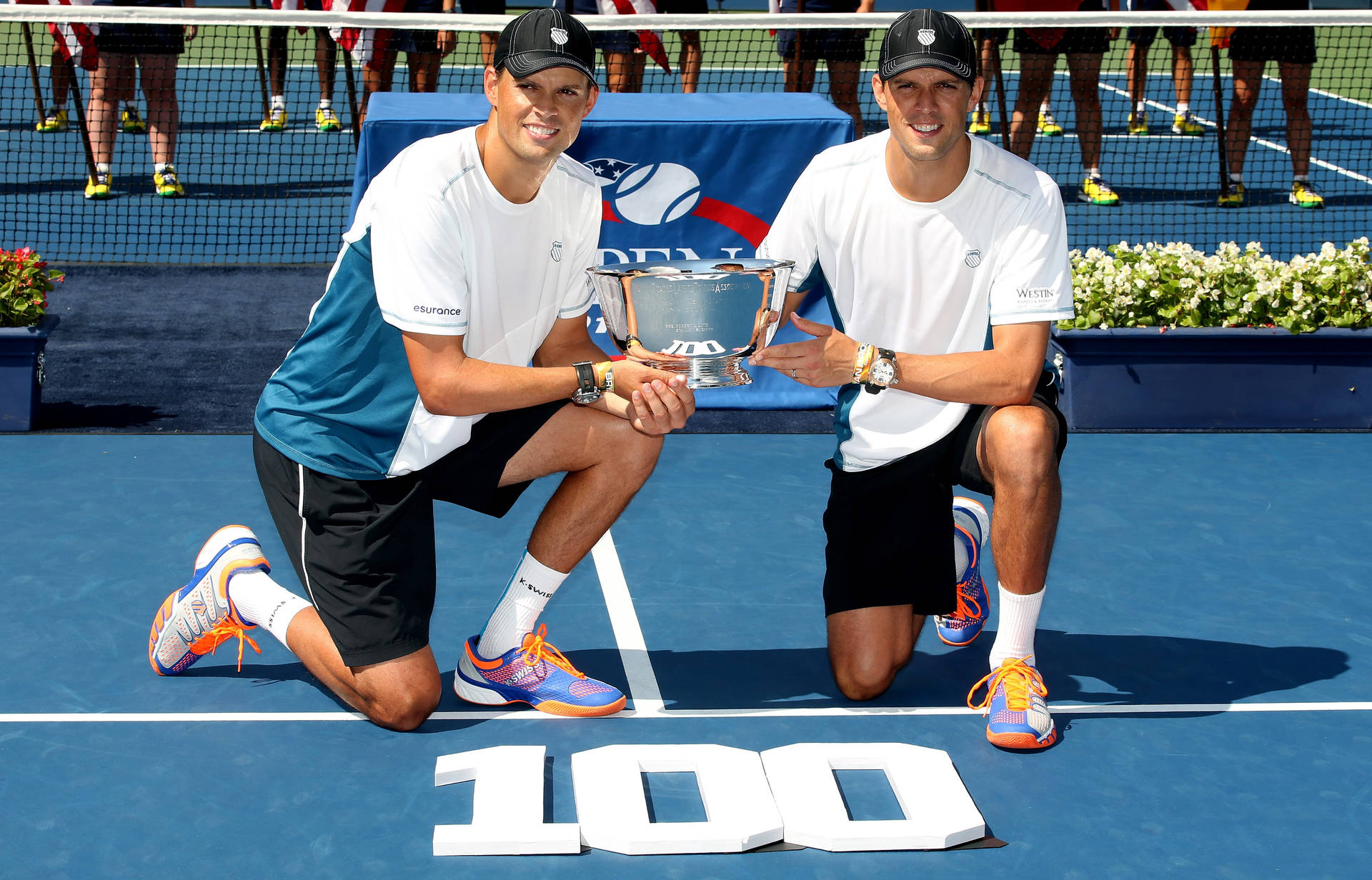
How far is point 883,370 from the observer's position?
3.51 metres

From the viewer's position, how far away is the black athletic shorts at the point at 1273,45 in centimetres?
973

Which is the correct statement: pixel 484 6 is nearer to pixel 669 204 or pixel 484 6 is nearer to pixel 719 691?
pixel 669 204

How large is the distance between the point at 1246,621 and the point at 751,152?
116 inches

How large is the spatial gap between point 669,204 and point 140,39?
5656 millimetres

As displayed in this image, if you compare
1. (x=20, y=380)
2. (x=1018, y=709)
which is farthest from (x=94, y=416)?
(x=1018, y=709)

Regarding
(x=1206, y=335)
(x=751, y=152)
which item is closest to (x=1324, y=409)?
(x=1206, y=335)

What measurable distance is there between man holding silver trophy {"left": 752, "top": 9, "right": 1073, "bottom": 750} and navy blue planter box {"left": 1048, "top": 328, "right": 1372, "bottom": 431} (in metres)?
2.44

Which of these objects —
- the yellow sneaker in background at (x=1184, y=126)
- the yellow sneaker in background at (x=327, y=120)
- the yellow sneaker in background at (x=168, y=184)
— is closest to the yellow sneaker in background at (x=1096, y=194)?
the yellow sneaker in background at (x=1184, y=126)

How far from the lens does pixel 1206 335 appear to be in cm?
613

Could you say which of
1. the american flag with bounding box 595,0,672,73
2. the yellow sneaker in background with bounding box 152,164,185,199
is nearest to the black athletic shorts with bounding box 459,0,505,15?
the american flag with bounding box 595,0,672,73

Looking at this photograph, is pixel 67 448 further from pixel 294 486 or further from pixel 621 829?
pixel 621 829

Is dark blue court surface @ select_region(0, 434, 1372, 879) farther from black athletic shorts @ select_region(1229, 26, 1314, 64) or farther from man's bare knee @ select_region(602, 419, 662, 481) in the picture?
black athletic shorts @ select_region(1229, 26, 1314, 64)

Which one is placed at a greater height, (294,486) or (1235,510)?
(294,486)

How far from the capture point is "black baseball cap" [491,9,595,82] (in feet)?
11.3
